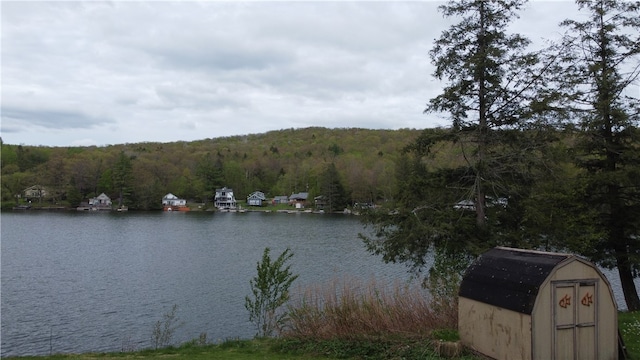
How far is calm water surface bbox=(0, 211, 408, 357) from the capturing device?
18.5 m

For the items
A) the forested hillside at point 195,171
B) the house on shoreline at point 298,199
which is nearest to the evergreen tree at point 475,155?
the forested hillside at point 195,171

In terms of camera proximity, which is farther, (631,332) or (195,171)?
(195,171)

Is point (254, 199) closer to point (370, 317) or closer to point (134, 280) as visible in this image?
point (134, 280)

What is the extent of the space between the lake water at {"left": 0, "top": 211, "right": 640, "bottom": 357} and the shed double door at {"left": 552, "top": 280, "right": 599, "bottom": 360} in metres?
9.01

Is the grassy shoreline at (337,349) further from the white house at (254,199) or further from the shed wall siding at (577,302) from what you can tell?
the white house at (254,199)

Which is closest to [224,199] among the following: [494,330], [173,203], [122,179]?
[173,203]

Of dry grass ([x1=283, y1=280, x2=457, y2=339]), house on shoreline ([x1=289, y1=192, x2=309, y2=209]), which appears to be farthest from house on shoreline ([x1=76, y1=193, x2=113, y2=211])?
dry grass ([x1=283, y1=280, x2=457, y2=339])

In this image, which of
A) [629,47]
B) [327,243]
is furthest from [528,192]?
[327,243]

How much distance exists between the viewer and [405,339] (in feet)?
31.9

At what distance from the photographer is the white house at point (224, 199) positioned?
11888 cm

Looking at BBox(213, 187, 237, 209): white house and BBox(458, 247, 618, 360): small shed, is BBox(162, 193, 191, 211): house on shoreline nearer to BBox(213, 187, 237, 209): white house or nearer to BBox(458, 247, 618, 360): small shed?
BBox(213, 187, 237, 209): white house

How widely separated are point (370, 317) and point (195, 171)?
412ft

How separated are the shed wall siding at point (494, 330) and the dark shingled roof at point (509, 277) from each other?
13cm

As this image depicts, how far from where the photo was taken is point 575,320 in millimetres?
8125
